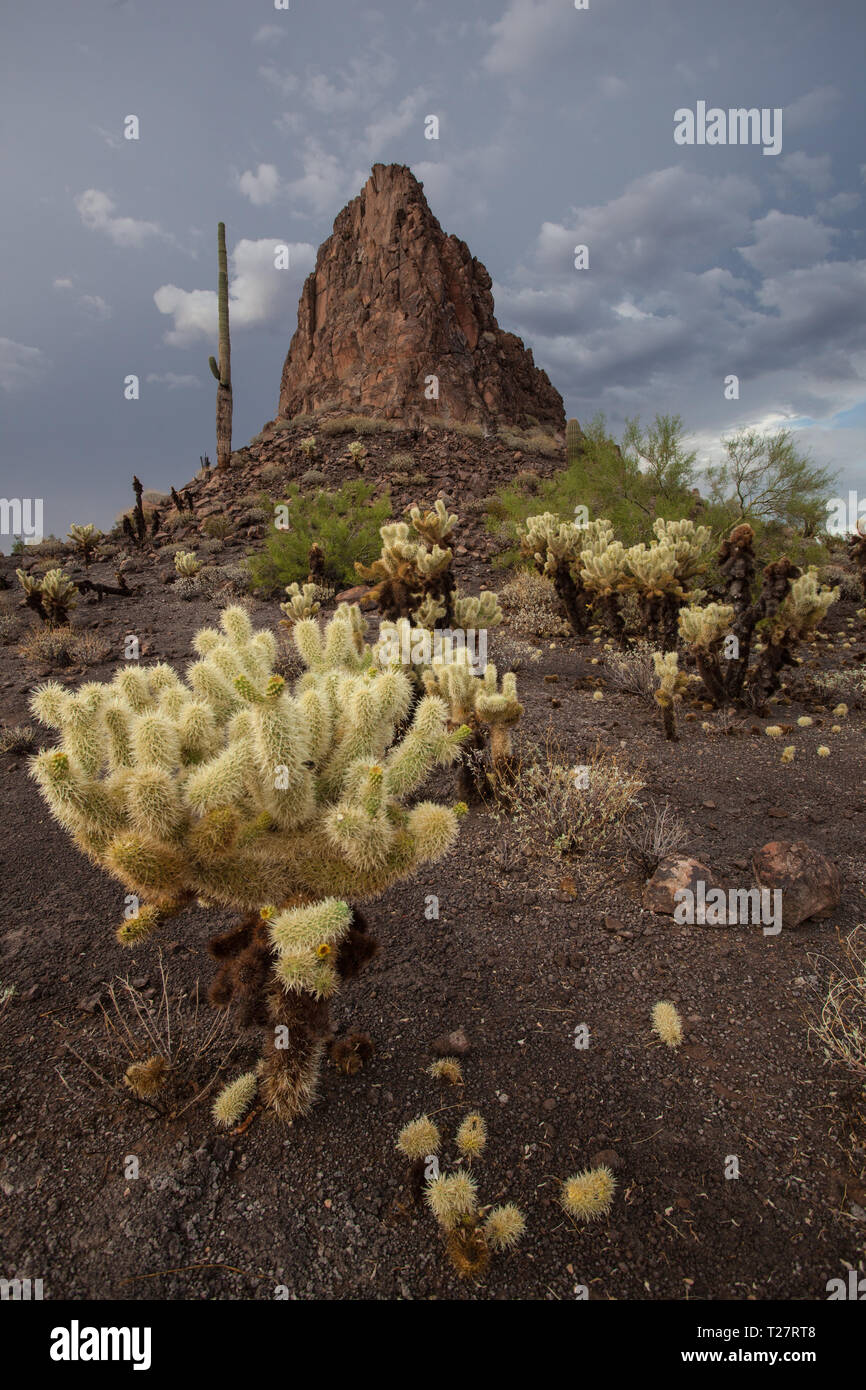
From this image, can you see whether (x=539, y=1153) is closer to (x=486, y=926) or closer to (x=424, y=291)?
(x=486, y=926)

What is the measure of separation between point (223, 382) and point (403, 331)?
14.3 meters

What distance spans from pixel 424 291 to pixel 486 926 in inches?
1544

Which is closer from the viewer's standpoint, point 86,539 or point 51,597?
point 51,597

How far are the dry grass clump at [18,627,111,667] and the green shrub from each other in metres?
3.87

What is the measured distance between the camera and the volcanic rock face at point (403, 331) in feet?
108

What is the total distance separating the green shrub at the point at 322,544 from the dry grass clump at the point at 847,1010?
37.0 feet

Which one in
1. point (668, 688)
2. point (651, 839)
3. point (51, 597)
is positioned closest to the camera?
point (651, 839)

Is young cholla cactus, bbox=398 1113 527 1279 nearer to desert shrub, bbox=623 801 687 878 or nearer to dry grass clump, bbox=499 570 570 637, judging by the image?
desert shrub, bbox=623 801 687 878

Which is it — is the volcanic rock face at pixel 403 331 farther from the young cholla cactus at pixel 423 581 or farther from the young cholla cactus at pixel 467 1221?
the young cholla cactus at pixel 467 1221

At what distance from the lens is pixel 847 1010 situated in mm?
3189

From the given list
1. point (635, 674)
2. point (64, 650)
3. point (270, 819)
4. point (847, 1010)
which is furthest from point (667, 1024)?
point (64, 650)

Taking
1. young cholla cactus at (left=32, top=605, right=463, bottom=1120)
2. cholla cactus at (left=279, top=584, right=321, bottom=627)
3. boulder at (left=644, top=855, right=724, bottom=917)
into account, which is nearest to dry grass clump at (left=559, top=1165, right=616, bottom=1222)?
young cholla cactus at (left=32, top=605, right=463, bottom=1120)

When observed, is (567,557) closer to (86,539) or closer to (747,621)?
(747,621)
